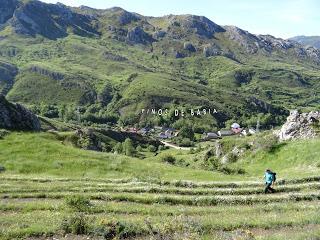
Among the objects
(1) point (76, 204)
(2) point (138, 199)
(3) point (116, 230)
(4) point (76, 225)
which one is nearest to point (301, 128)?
(2) point (138, 199)

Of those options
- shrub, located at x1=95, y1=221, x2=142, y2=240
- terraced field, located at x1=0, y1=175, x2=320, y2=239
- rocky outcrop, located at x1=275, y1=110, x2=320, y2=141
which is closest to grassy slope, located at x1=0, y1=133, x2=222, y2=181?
terraced field, located at x1=0, y1=175, x2=320, y2=239

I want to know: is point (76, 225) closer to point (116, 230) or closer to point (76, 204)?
point (116, 230)

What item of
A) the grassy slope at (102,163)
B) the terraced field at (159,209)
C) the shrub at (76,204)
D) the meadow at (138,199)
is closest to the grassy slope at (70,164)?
the grassy slope at (102,163)

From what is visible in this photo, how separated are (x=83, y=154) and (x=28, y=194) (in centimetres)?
2165

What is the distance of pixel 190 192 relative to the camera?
43.1 m

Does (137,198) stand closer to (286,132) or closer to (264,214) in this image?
(264,214)

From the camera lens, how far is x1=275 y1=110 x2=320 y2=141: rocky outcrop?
7519cm

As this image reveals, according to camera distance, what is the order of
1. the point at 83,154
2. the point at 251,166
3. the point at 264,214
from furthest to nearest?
the point at 251,166, the point at 83,154, the point at 264,214

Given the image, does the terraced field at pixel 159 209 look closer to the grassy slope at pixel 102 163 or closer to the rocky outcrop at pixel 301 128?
the grassy slope at pixel 102 163

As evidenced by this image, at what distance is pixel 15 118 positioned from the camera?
74500mm

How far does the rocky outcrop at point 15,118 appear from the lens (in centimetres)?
7244

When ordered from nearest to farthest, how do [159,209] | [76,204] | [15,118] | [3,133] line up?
[76,204], [159,209], [3,133], [15,118]

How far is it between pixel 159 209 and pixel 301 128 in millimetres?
49536

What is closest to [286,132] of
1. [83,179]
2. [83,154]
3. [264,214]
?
[83,154]
